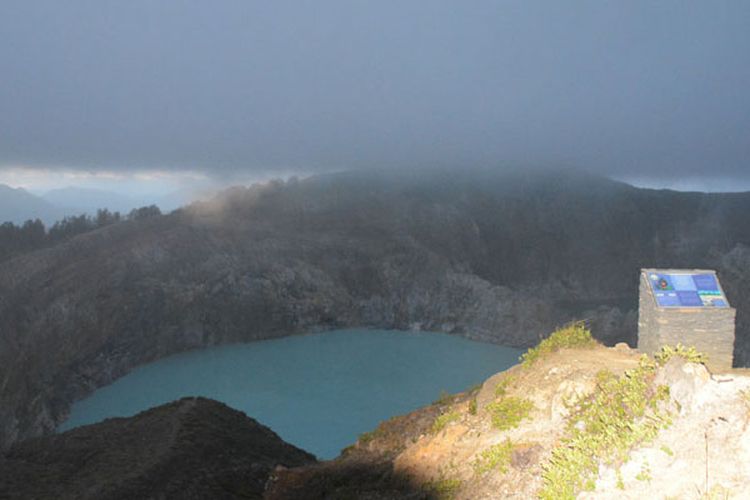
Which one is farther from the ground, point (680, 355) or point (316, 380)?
point (680, 355)

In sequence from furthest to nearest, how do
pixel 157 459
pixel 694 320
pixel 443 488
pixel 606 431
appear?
pixel 157 459, pixel 694 320, pixel 443 488, pixel 606 431

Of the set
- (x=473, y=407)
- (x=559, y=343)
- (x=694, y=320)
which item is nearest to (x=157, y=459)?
(x=473, y=407)

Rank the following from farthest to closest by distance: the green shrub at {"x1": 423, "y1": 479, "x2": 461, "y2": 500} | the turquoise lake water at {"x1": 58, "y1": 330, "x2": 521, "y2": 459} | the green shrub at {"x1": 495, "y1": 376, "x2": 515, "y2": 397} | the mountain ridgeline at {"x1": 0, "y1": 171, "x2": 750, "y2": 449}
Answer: the mountain ridgeline at {"x1": 0, "y1": 171, "x2": 750, "y2": 449}, the turquoise lake water at {"x1": 58, "y1": 330, "x2": 521, "y2": 459}, the green shrub at {"x1": 495, "y1": 376, "x2": 515, "y2": 397}, the green shrub at {"x1": 423, "y1": 479, "x2": 461, "y2": 500}

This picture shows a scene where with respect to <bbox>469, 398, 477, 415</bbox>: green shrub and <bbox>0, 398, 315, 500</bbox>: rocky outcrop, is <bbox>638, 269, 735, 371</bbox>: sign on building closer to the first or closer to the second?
<bbox>469, 398, 477, 415</bbox>: green shrub

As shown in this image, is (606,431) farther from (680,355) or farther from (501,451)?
(501,451)

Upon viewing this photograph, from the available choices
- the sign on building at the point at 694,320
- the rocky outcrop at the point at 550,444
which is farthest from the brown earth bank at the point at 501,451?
the sign on building at the point at 694,320

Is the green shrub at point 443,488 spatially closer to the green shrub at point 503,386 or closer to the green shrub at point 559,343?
the green shrub at point 503,386

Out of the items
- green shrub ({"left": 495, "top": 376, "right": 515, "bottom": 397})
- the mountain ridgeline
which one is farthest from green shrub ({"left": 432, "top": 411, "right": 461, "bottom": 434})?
the mountain ridgeline
